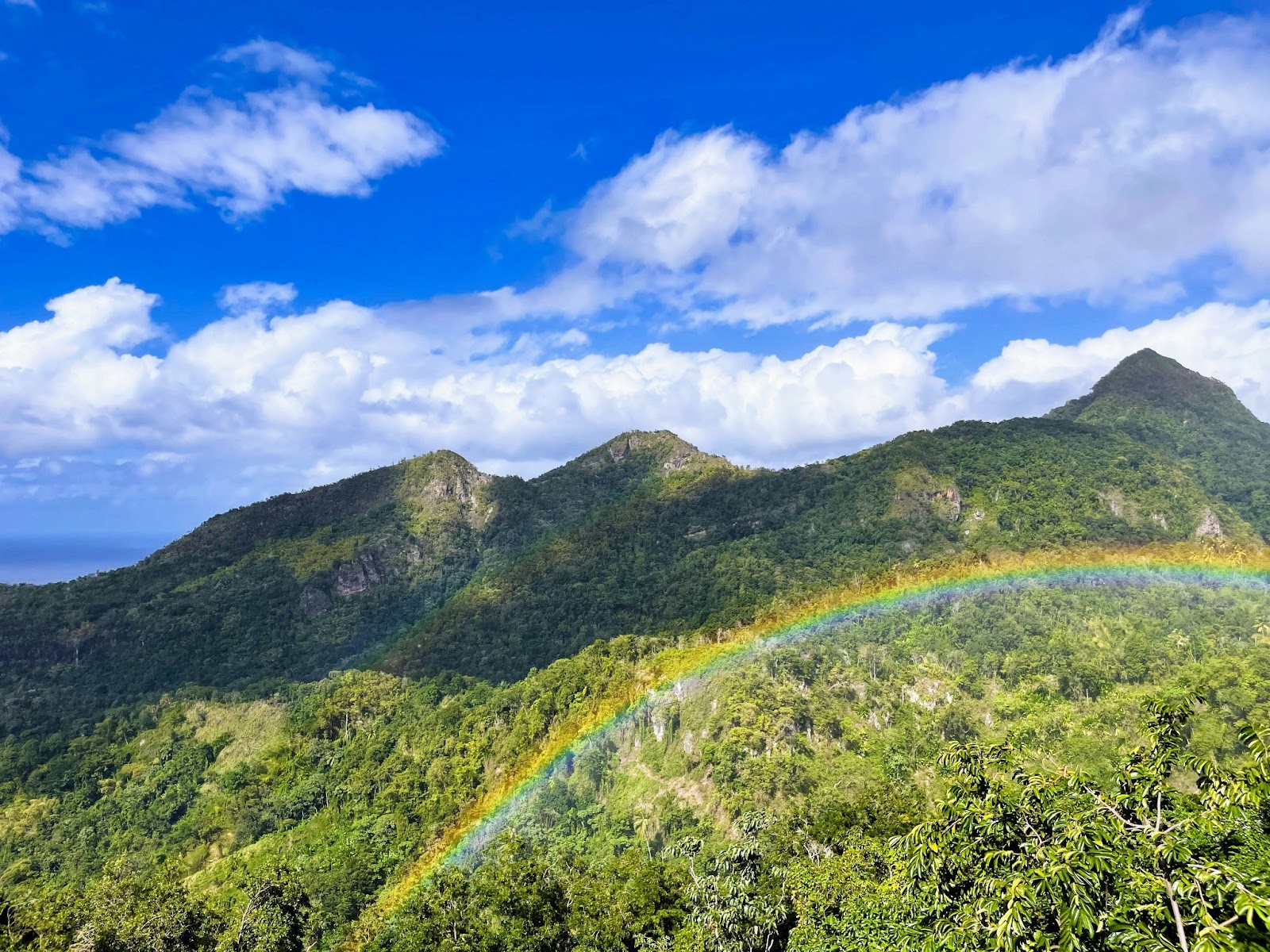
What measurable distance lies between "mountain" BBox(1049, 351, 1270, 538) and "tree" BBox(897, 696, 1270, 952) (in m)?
139

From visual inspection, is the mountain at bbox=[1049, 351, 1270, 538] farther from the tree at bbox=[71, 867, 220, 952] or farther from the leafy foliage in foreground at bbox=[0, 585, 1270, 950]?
the tree at bbox=[71, 867, 220, 952]

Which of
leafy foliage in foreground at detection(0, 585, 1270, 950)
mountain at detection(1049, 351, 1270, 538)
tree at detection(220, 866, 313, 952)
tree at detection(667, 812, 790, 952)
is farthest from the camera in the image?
mountain at detection(1049, 351, 1270, 538)

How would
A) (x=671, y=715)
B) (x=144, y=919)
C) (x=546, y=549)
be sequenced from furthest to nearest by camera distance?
(x=546, y=549)
(x=671, y=715)
(x=144, y=919)

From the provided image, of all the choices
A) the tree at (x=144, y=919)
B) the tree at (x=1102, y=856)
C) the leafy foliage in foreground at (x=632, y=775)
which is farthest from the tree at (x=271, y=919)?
the tree at (x=1102, y=856)

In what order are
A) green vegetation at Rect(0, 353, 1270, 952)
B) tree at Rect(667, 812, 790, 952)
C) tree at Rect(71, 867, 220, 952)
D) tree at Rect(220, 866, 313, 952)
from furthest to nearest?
tree at Rect(220, 866, 313, 952) → tree at Rect(667, 812, 790, 952) → tree at Rect(71, 867, 220, 952) → green vegetation at Rect(0, 353, 1270, 952)

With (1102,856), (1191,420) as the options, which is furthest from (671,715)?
(1191,420)

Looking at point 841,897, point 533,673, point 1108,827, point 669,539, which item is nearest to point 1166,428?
point 669,539

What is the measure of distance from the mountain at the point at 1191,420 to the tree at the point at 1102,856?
13926 centimetres

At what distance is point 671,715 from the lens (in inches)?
2194

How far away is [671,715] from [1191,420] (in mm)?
156738

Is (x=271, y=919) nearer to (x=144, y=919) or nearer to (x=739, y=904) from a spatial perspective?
(x=144, y=919)

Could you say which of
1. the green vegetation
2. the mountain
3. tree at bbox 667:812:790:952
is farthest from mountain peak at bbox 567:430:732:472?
tree at bbox 667:812:790:952

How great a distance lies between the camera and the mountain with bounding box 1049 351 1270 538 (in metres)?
127

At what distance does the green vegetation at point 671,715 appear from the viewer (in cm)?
932
